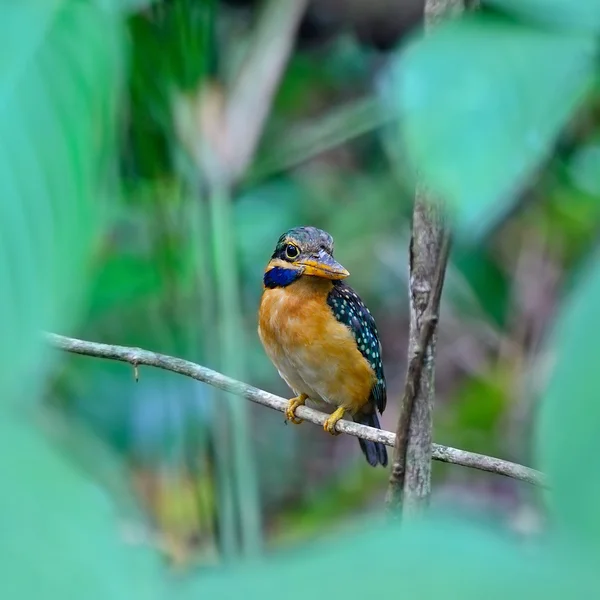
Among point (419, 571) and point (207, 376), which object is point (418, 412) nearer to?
point (207, 376)

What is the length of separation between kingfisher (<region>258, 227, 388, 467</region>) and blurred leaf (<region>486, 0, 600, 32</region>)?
9.02 ft

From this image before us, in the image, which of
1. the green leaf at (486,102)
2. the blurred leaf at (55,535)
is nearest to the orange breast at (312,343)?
the green leaf at (486,102)

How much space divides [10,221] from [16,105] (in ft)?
0.23

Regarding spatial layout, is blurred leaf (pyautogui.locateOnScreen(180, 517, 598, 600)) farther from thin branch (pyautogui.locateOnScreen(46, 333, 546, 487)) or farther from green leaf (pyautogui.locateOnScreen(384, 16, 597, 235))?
thin branch (pyautogui.locateOnScreen(46, 333, 546, 487))

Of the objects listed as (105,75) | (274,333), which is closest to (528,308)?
A: (274,333)

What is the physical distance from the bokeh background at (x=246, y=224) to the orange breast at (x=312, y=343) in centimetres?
22

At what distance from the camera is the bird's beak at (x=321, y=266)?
3.11 meters

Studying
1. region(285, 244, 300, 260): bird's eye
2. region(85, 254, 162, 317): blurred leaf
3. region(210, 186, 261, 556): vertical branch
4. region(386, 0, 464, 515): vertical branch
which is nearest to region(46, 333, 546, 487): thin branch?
region(386, 0, 464, 515): vertical branch

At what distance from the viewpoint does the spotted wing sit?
3.43 m

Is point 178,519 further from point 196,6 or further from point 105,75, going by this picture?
point 105,75

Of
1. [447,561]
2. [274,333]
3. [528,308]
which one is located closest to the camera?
[447,561]

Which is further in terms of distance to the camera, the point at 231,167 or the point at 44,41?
the point at 231,167

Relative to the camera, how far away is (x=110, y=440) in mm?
3910

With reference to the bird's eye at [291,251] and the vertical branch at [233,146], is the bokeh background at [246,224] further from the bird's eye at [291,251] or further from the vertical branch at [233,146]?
the bird's eye at [291,251]
